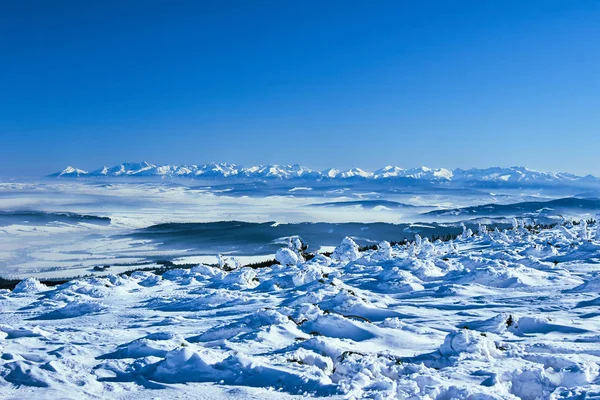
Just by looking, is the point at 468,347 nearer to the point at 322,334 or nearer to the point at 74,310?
the point at 322,334

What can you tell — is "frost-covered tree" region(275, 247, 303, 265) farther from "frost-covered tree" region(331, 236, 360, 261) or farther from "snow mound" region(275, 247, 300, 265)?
"frost-covered tree" region(331, 236, 360, 261)

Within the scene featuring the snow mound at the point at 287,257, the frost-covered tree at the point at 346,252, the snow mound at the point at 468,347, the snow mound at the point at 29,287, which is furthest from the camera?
the frost-covered tree at the point at 346,252

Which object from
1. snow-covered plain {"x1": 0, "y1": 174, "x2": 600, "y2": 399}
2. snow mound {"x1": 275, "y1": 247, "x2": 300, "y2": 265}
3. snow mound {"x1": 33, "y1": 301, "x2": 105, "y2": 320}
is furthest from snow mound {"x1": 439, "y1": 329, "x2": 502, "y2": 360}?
snow mound {"x1": 275, "y1": 247, "x2": 300, "y2": 265}

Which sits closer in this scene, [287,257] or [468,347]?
[468,347]

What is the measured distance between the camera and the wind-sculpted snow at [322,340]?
27.8 feet

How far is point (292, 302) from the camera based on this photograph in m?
17.3

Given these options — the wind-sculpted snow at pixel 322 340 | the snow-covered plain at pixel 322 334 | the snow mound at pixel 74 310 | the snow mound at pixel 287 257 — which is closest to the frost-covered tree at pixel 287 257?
the snow mound at pixel 287 257

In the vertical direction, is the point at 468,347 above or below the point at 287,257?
above

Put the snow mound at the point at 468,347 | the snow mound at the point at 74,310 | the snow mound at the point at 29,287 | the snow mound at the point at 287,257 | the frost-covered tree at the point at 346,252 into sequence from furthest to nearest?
the frost-covered tree at the point at 346,252
the snow mound at the point at 287,257
the snow mound at the point at 29,287
the snow mound at the point at 74,310
the snow mound at the point at 468,347

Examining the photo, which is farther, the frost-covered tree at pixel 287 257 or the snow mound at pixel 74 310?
the frost-covered tree at pixel 287 257

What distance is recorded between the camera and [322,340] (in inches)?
422

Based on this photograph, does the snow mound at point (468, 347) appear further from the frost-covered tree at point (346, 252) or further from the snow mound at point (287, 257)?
the frost-covered tree at point (346, 252)

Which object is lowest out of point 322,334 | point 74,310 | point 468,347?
point 74,310

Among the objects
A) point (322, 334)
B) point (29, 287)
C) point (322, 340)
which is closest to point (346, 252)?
point (29, 287)
